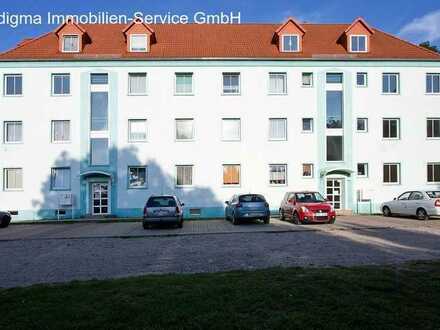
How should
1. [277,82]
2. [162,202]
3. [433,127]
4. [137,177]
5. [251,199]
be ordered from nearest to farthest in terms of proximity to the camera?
[162,202]
[251,199]
[137,177]
[277,82]
[433,127]

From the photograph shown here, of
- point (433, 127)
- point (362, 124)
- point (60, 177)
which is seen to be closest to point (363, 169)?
point (362, 124)

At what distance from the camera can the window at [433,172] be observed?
2950cm

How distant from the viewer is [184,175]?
28656 millimetres

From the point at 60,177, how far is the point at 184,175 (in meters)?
8.39

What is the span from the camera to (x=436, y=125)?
29.7 meters

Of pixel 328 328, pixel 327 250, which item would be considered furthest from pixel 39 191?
pixel 328 328

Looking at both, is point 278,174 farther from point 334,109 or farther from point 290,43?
point 290,43

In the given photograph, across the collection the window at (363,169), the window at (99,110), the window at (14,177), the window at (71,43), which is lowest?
the window at (14,177)

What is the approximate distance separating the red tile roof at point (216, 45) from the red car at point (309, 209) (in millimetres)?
11782

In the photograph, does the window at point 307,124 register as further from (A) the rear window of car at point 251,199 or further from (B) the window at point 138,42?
(B) the window at point 138,42

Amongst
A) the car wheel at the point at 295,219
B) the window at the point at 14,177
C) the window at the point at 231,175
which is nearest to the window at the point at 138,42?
the window at the point at 231,175

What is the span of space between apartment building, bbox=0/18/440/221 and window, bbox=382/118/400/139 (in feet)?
0.23

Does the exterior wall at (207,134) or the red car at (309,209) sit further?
the exterior wall at (207,134)

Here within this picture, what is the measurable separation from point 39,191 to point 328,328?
27007 millimetres
